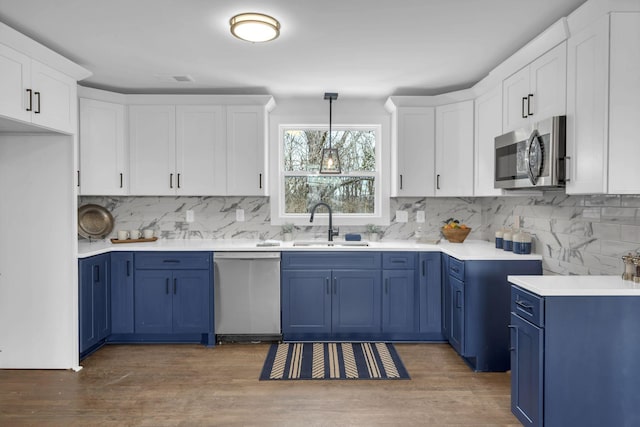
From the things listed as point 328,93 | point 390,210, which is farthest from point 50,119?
point 390,210

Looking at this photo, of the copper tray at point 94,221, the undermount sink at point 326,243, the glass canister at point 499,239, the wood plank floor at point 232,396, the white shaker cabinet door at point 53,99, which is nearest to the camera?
the wood plank floor at point 232,396

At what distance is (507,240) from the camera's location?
3496 mm

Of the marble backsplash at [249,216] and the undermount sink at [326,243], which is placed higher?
the marble backsplash at [249,216]

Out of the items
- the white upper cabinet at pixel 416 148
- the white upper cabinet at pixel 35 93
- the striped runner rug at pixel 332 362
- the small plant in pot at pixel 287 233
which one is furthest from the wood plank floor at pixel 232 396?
Answer: the white upper cabinet at pixel 35 93

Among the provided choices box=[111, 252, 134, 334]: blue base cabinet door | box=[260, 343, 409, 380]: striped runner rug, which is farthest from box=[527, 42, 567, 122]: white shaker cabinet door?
box=[111, 252, 134, 334]: blue base cabinet door

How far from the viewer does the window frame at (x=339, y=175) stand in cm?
446

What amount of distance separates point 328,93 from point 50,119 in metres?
2.37

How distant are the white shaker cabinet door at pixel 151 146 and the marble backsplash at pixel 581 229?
3.22 meters

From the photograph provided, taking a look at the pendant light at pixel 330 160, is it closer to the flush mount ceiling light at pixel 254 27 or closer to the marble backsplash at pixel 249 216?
the marble backsplash at pixel 249 216

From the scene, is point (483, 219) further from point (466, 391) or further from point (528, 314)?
point (528, 314)

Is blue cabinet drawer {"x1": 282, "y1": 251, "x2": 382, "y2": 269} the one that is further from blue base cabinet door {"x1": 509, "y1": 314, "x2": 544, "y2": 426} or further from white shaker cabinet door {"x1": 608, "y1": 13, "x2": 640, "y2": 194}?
white shaker cabinet door {"x1": 608, "y1": 13, "x2": 640, "y2": 194}

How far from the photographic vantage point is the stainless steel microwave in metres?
2.46

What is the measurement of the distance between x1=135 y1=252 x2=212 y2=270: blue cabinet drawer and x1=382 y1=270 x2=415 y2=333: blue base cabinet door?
1619mm

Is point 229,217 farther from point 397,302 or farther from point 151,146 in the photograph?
point 397,302
